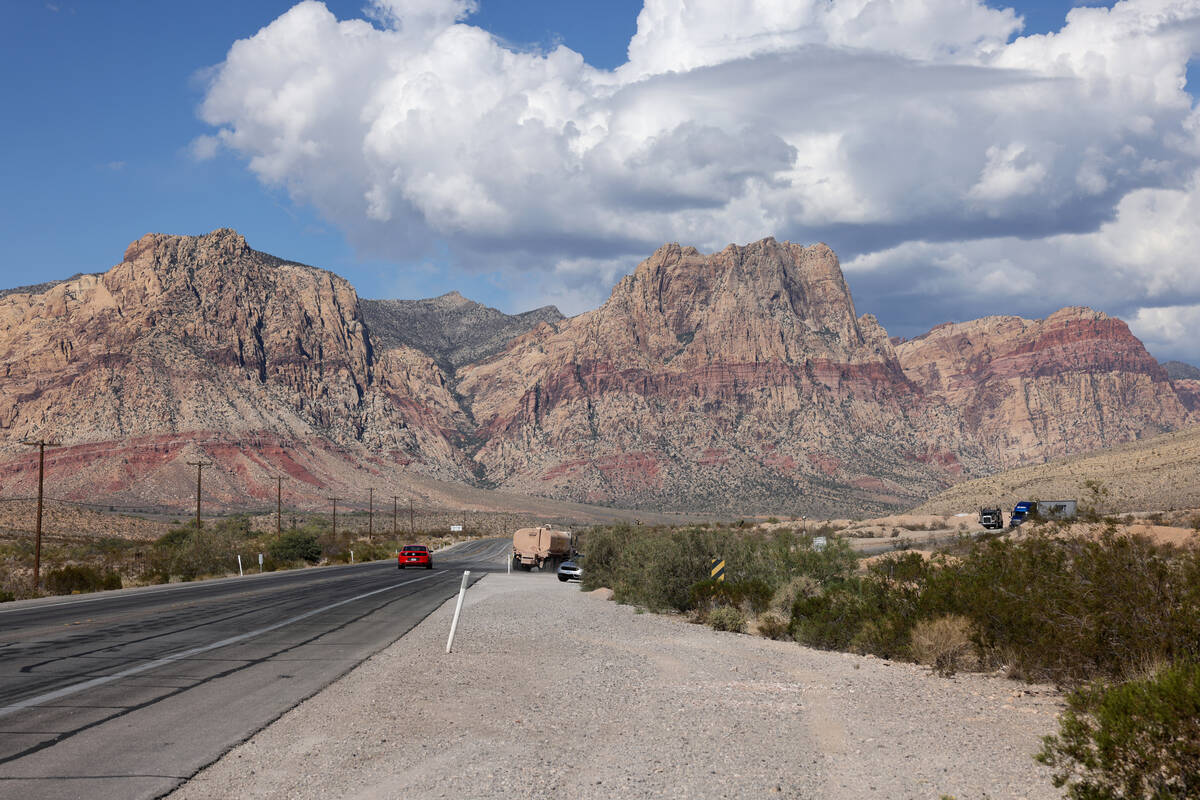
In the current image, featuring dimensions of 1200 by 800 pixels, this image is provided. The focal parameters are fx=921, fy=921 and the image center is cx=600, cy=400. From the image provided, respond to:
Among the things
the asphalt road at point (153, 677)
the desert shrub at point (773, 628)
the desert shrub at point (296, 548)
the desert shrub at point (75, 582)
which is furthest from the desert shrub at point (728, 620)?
the desert shrub at point (296, 548)

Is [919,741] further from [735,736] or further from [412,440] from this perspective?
[412,440]

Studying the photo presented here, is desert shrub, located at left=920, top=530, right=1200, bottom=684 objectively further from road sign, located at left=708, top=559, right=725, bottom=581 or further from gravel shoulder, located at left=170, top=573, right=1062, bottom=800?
road sign, located at left=708, top=559, right=725, bottom=581

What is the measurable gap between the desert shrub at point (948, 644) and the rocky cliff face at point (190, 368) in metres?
146

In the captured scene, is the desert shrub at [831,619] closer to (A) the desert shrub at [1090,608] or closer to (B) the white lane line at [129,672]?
(A) the desert shrub at [1090,608]

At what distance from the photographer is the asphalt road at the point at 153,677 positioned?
816 cm

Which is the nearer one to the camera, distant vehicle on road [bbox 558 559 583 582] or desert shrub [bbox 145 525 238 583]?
distant vehicle on road [bbox 558 559 583 582]

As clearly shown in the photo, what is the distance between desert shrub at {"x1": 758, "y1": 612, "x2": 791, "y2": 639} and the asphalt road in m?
7.11

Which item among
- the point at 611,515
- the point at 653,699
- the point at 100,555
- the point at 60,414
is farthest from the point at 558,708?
the point at 60,414

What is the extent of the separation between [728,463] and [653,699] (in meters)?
173

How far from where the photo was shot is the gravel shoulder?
299 inches

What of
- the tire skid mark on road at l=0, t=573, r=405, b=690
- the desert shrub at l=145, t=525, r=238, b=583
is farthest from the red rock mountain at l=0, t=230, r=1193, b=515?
the tire skid mark on road at l=0, t=573, r=405, b=690

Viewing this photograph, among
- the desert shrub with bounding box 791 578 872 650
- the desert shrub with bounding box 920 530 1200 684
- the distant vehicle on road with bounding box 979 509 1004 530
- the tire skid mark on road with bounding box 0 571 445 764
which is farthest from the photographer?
the distant vehicle on road with bounding box 979 509 1004 530

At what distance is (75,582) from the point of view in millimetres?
37969

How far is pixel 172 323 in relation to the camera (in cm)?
16512
